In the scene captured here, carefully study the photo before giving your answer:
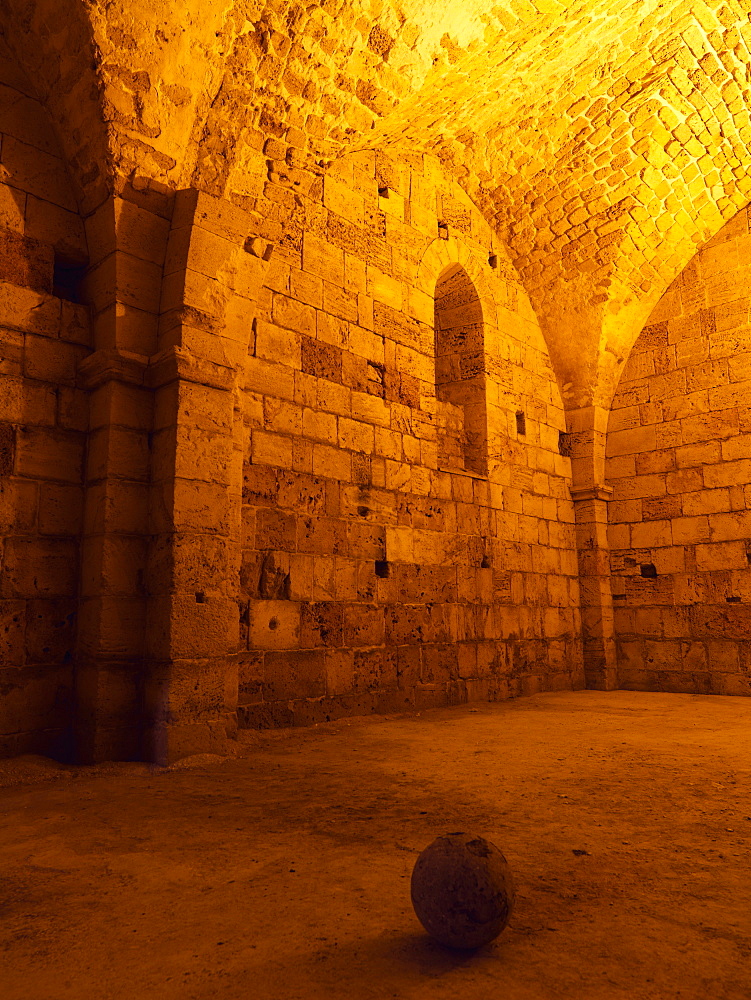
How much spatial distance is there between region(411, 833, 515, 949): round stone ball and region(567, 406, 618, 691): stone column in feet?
19.3

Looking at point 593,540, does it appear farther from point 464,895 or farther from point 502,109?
point 464,895

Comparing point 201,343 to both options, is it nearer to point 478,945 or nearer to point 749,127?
point 478,945

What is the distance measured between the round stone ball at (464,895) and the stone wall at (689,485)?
5.92m

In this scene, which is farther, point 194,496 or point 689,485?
point 689,485

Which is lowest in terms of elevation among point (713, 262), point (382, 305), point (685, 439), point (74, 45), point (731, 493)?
Answer: point (731, 493)

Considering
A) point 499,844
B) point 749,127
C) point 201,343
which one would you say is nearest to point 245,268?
point 201,343

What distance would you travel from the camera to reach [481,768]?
3342 millimetres

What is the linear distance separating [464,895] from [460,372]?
215 inches

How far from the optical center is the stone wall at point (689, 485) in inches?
260

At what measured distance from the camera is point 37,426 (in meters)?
3.61

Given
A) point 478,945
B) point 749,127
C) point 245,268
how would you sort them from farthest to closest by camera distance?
1. point 749,127
2. point 245,268
3. point 478,945

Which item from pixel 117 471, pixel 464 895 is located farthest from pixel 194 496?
pixel 464 895

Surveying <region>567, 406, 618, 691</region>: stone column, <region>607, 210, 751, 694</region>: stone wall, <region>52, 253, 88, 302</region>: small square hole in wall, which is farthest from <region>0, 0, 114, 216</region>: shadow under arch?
<region>607, 210, 751, 694</region>: stone wall

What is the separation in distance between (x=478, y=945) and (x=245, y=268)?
12.6 feet
